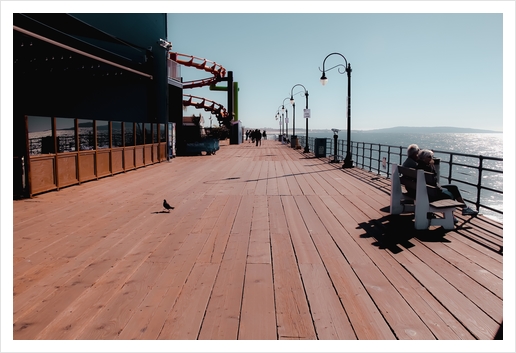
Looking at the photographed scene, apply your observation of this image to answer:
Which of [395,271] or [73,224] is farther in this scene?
[73,224]

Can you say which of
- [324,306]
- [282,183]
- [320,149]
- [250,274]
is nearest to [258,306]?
[324,306]

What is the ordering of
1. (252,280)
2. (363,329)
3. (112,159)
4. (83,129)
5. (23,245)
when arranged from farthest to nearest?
(112,159) → (83,129) → (23,245) → (252,280) → (363,329)

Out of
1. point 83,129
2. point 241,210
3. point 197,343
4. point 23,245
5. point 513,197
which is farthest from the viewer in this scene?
point 83,129

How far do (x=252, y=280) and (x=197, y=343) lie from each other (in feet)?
4.06

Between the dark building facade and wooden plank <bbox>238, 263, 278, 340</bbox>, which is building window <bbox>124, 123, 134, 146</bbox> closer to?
the dark building facade

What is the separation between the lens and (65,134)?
10.6 m

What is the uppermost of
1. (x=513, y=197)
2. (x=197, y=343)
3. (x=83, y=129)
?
(x=83, y=129)

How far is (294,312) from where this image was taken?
328cm

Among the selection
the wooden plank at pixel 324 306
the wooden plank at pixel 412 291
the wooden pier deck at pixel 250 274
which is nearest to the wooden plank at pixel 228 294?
the wooden pier deck at pixel 250 274

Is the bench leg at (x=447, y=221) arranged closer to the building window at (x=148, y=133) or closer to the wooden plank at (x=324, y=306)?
the wooden plank at (x=324, y=306)

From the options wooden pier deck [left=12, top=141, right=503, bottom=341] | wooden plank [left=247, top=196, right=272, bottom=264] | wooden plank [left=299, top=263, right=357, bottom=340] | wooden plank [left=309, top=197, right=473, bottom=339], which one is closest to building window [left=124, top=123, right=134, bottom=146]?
wooden pier deck [left=12, top=141, right=503, bottom=341]

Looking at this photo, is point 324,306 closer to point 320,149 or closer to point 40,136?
point 40,136

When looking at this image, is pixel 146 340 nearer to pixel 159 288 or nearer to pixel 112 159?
pixel 159 288

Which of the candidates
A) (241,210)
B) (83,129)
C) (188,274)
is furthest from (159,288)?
(83,129)
